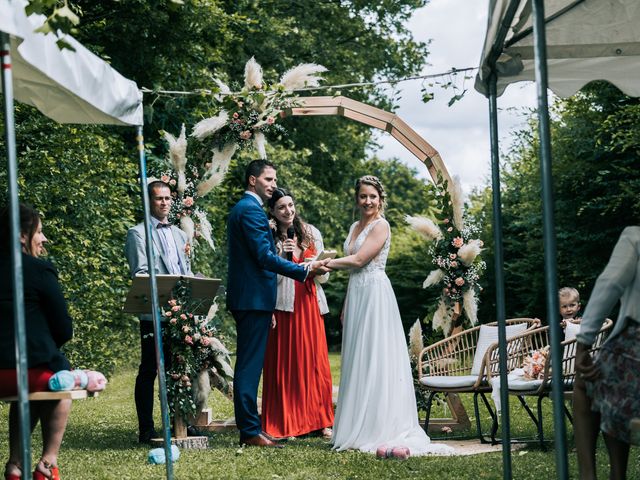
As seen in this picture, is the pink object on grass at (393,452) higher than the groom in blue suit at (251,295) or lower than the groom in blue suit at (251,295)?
lower

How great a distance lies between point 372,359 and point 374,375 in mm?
117

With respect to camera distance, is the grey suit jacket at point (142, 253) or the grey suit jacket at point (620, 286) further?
the grey suit jacket at point (142, 253)

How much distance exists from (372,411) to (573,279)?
935 centimetres

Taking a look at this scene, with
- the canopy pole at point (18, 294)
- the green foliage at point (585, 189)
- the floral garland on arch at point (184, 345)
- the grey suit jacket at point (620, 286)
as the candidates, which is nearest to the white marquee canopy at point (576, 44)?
the grey suit jacket at point (620, 286)

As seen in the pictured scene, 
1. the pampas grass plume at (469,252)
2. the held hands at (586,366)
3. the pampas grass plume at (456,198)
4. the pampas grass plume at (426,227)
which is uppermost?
the pampas grass plume at (456,198)

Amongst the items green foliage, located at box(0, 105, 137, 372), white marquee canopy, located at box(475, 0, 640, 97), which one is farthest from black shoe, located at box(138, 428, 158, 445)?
green foliage, located at box(0, 105, 137, 372)

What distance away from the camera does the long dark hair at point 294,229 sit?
8.59m

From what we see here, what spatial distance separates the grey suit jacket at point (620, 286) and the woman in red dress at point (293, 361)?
413 centimetres

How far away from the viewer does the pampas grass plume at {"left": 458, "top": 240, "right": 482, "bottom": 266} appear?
923cm

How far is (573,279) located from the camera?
16.3 meters

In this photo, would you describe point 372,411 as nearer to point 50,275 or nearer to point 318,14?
point 50,275

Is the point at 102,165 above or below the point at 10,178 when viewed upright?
above

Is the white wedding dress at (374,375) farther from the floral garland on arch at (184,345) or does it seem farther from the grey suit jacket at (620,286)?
the grey suit jacket at (620,286)

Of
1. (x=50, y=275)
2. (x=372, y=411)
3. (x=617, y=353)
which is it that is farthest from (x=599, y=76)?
(x=50, y=275)
